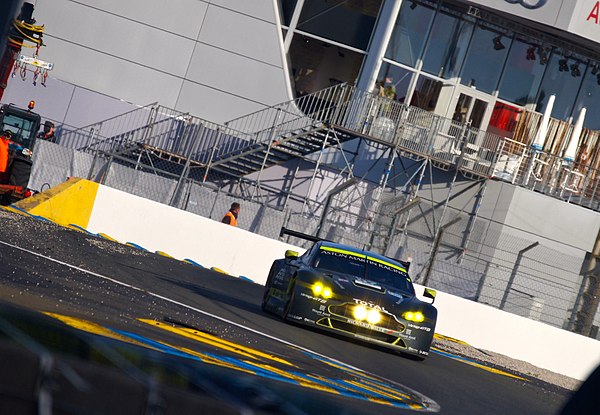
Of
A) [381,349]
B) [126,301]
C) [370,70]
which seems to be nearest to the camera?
[126,301]

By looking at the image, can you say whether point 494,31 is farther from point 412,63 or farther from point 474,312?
point 474,312

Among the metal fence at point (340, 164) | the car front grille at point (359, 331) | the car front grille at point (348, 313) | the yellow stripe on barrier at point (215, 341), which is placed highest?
the metal fence at point (340, 164)

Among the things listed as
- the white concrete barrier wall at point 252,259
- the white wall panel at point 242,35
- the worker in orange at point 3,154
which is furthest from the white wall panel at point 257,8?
the worker in orange at point 3,154

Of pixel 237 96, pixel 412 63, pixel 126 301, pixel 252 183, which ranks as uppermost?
pixel 412 63

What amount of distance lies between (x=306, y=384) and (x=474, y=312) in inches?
577

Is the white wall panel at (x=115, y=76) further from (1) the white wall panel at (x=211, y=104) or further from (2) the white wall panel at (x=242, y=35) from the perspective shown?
(2) the white wall panel at (x=242, y=35)

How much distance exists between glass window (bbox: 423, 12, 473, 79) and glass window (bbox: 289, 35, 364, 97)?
2.21m

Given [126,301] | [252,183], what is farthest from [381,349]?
[252,183]

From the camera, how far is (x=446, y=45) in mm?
34625

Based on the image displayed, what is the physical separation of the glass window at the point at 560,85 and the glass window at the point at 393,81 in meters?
4.25

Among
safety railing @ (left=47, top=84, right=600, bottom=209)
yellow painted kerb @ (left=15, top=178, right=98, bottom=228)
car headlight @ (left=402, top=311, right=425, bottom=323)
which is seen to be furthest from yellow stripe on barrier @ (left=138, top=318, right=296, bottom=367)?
safety railing @ (left=47, top=84, right=600, bottom=209)

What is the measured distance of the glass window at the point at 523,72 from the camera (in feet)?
115

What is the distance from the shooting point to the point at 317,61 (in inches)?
1391

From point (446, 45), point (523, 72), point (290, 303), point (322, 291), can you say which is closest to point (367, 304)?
point (322, 291)
